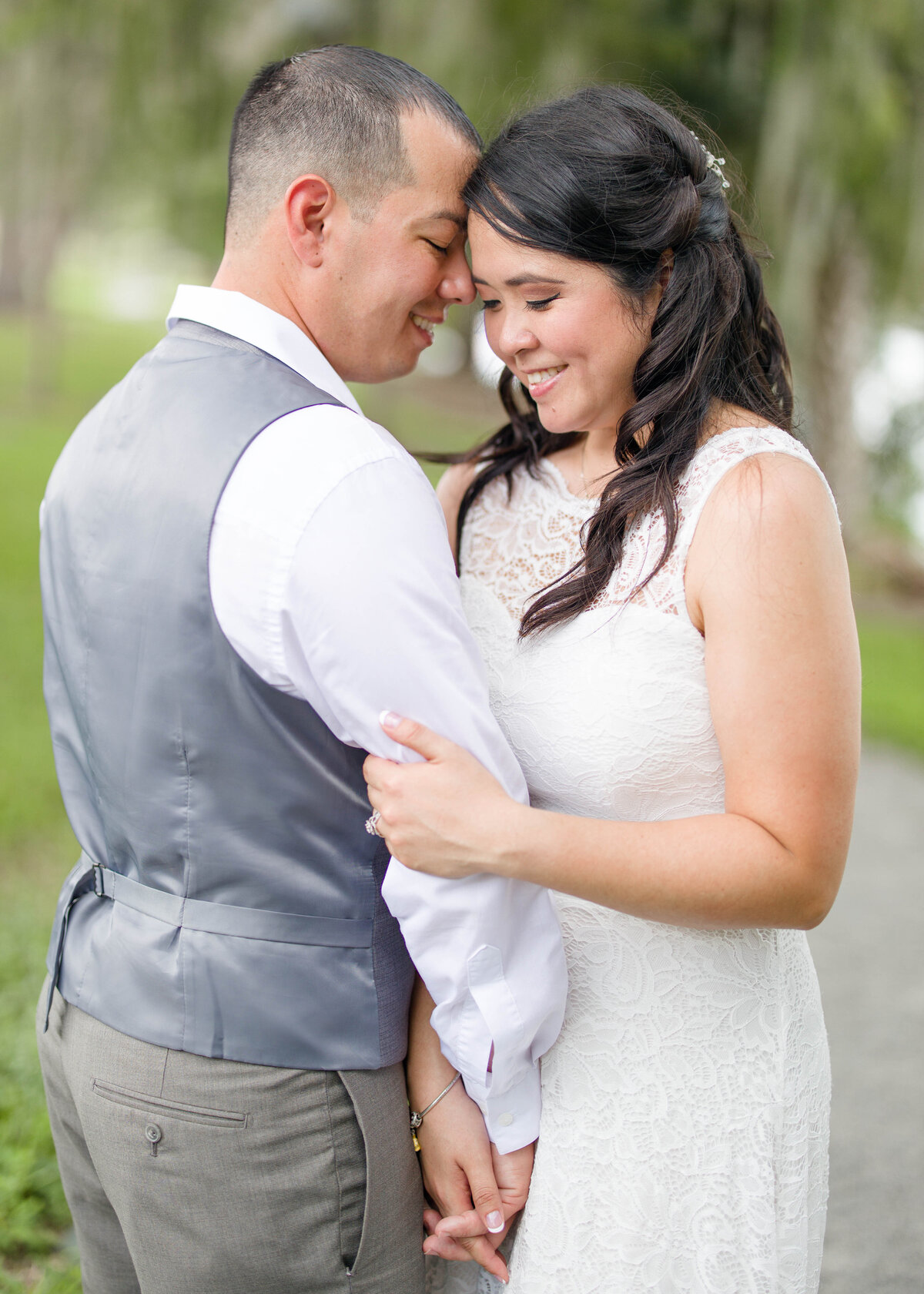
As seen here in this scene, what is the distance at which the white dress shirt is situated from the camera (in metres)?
1.26

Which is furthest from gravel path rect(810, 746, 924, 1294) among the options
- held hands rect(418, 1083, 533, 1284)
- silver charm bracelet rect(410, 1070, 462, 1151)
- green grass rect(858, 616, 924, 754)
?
silver charm bracelet rect(410, 1070, 462, 1151)

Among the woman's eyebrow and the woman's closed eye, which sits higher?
the woman's eyebrow

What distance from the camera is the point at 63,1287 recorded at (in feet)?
8.14

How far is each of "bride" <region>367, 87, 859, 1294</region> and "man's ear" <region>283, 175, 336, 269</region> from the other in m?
0.24

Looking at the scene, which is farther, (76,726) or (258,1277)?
(76,726)

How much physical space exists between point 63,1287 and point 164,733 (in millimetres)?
1817

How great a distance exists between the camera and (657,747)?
1556mm

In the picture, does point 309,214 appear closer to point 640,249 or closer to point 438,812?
point 640,249

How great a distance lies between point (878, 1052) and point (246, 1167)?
10.0 feet

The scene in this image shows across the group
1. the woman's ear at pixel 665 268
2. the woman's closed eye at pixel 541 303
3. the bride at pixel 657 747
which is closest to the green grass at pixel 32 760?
the bride at pixel 657 747

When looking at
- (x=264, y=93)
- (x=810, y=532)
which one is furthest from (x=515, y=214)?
(x=810, y=532)

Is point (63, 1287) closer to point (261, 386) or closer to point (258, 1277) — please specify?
point (258, 1277)

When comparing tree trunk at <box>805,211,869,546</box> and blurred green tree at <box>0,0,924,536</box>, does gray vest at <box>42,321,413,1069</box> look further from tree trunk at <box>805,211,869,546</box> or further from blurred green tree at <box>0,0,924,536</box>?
tree trunk at <box>805,211,869,546</box>

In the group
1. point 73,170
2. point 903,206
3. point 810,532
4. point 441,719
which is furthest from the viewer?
point 73,170
